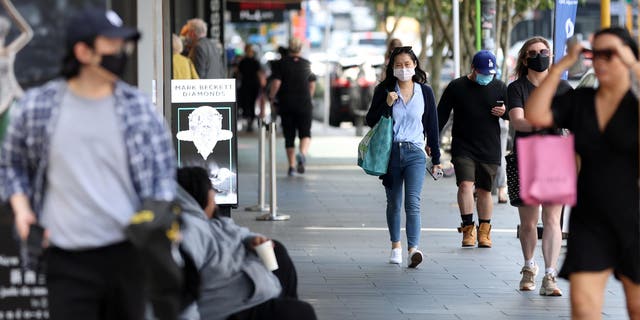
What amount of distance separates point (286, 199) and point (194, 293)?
34.6 ft

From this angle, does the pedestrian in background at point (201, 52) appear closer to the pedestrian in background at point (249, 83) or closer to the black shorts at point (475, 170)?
the black shorts at point (475, 170)

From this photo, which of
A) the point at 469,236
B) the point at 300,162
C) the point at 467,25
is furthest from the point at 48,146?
the point at 467,25

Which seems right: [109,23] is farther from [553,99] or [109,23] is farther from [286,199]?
[286,199]

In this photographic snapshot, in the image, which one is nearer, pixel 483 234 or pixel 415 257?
pixel 415 257

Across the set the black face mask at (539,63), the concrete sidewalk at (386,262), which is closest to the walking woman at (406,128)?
the concrete sidewalk at (386,262)

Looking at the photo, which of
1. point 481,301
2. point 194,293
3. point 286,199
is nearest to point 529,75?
point 481,301

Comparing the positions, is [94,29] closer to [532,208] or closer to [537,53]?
[532,208]

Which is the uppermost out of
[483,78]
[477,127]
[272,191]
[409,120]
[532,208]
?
[483,78]

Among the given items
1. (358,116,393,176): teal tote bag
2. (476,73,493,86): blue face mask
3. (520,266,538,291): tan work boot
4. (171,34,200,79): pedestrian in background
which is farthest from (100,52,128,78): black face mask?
(171,34,200,79): pedestrian in background

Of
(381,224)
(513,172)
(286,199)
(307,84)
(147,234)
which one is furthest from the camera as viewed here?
(307,84)

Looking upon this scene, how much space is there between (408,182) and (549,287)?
187 cm

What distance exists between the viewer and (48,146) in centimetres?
543

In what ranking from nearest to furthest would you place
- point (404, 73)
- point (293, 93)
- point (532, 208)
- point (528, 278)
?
point (532, 208) → point (528, 278) → point (404, 73) → point (293, 93)

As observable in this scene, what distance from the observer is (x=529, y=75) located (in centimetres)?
1010
